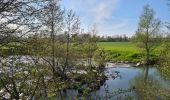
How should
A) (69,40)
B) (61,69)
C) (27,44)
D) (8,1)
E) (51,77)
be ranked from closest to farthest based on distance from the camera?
(8,1), (27,44), (51,77), (61,69), (69,40)

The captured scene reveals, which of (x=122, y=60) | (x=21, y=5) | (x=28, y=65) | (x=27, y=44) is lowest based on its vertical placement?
(x=122, y=60)

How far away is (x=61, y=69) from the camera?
98.1ft

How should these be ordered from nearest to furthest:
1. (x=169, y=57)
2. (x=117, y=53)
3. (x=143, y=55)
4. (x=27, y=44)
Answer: (x=27, y=44) < (x=169, y=57) < (x=143, y=55) < (x=117, y=53)

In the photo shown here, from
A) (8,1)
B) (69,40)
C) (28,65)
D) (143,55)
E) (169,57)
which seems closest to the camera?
(8,1)

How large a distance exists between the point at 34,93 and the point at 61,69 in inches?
810

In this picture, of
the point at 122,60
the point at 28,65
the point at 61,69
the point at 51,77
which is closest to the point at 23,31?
the point at 28,65

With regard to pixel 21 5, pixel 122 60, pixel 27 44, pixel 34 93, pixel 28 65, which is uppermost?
pixel 21 5

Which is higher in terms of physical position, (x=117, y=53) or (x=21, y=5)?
(x=21, y=5)

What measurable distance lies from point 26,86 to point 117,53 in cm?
7050

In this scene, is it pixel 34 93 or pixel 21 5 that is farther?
pixel 34 93

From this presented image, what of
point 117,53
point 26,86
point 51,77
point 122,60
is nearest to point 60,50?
point 51,77

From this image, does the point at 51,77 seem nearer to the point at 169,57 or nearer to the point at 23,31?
the point at 23,31

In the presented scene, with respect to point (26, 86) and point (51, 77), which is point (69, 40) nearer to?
point (51, 77)

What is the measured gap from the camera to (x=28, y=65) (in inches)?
364
